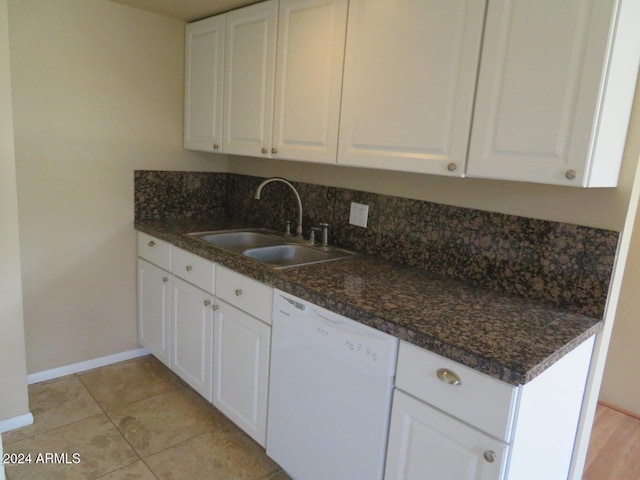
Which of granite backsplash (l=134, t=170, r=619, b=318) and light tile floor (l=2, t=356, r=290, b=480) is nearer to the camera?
granite backsplash (l=134, t=170, r=619, b=318)

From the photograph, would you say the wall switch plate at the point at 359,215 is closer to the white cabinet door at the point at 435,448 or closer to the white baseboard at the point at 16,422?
the white cabinet door at the point at 435,448

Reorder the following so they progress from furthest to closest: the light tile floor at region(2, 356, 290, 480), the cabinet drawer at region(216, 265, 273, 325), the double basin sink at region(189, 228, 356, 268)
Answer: the double basin sink at region(189, 228, 356, 268), the light tile floor at region(2, 356, 290, 480), the cabinet drawer at region(216, 265, 273, 325)

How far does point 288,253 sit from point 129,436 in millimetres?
1152

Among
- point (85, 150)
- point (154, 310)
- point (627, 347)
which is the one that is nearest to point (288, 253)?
point (154, 310)

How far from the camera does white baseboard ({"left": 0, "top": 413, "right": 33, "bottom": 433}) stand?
82.0 inches

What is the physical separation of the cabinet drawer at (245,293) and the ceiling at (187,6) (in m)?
1.34

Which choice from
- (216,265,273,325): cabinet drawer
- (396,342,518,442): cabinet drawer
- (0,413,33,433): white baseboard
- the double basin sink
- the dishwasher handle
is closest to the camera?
(396,342,518,442): cabinet drawer

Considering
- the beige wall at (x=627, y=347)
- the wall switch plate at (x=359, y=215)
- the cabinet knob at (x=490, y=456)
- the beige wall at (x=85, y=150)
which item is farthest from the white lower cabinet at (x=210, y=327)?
the beige wall at (x=627, y=347)

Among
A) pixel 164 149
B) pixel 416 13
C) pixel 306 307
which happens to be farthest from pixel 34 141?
pixel 416 13

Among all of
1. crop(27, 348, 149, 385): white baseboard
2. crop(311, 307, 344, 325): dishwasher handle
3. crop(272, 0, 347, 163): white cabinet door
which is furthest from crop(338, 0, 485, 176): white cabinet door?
crop(27, 348, 149, 385): white baseboard

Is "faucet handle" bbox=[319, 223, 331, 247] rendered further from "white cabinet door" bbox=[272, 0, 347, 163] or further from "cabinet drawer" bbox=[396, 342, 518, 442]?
A: "cabinet drawer" bbox=[396, 342, 518, 442]

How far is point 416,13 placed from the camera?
5.02 feet

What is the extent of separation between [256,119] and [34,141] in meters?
1.13

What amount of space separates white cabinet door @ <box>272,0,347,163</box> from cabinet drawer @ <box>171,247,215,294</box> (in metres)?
0.62
